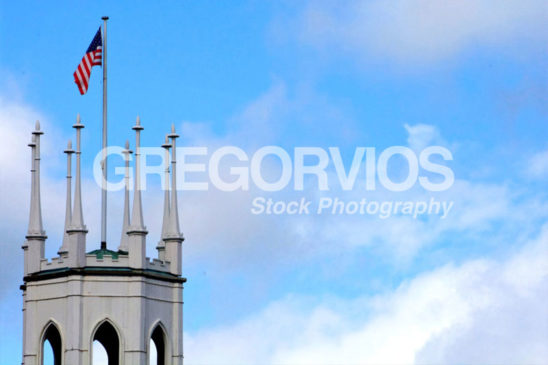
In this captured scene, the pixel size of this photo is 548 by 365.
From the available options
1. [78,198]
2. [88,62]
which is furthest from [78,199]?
[88,62]

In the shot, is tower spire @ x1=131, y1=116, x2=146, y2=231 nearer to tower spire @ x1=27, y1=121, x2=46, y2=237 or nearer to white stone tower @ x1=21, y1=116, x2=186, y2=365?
white stone tower @ x1=21, y1=116, x2=186, y2=365

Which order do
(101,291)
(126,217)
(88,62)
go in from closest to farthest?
(101,291) < (126,217) < (88,62)

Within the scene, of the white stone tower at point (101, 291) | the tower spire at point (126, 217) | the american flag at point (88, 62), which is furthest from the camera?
the american flag at point (88, 62)

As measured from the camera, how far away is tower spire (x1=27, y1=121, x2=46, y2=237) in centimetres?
15750

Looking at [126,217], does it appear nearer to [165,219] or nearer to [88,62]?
[165,219]

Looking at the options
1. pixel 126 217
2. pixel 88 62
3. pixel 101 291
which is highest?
pixel 88 62

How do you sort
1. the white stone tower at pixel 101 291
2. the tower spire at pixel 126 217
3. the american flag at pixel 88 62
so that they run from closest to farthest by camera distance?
1. the white stone tower at pixel 101 291
2. the tower spire at pixel 126 217
3. the american flag at pixel 88 62

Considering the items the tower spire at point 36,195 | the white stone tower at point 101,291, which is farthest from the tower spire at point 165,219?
the tower spire at point 36,195

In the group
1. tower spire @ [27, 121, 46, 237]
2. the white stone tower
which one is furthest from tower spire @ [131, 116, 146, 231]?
tower spire @ [27, 121, 46, 237]

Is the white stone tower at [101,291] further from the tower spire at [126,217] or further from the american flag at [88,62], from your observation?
the american flag at [88,62]

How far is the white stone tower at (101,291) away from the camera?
502 feet

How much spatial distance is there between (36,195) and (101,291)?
330 inches

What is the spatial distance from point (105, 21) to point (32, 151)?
921cm

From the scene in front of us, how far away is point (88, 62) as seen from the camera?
15762 cm
